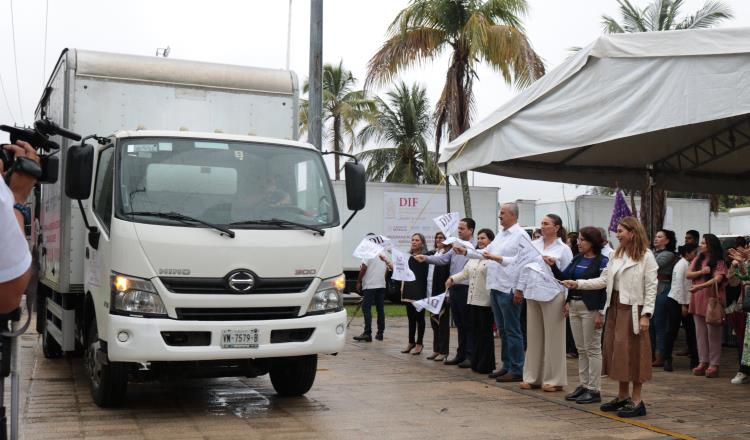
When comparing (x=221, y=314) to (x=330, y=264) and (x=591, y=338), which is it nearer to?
(x=330, y=264)

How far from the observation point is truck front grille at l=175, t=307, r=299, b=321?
676cm

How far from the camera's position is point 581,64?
8.74 metres

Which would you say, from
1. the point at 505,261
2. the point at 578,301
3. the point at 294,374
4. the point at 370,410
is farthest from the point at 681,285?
the point at 294,374

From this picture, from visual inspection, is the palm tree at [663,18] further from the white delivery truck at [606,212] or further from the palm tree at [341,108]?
the palm tree at [341,108]

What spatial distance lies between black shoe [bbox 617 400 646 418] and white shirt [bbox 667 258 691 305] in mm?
3446

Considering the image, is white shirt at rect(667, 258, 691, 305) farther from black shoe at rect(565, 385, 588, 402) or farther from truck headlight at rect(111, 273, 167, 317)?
truck headlight at rect(111, 273, 167, 317)

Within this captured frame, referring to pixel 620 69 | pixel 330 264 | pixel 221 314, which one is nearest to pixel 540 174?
pixel 620 69

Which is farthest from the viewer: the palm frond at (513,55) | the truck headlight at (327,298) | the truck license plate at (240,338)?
the palm frond at (513,55)

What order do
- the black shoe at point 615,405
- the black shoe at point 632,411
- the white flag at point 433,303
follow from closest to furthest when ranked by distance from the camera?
the black shoe at point 632,411 → the black shoe at point 615,405 → the white flag at point 433,303

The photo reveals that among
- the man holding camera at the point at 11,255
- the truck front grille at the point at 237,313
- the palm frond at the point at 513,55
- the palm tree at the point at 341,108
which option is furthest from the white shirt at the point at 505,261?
the palm tree at the point at 341,108

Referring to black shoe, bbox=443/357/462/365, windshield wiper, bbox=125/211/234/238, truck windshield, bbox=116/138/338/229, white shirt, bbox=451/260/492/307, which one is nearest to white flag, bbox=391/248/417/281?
black shoe, bbox=443/357/462/365

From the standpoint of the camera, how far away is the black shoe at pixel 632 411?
732cm

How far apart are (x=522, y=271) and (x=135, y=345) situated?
4.22 metres

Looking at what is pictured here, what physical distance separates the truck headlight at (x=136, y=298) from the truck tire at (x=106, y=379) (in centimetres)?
65
